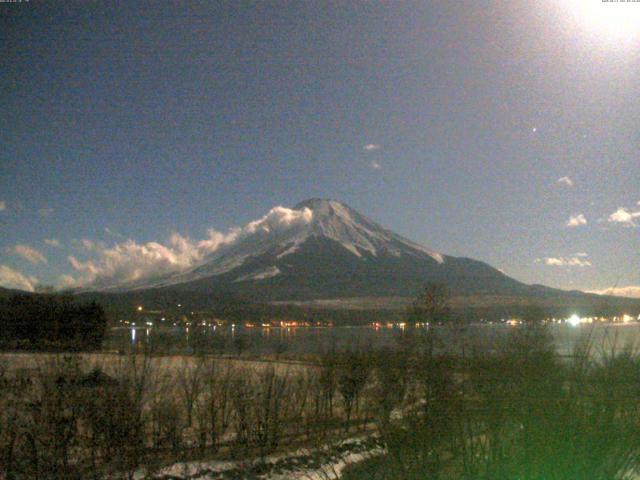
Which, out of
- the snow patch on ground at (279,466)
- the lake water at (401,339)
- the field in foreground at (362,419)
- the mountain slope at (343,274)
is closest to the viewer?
the field in foreground at (362,419)

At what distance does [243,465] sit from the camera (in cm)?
1066

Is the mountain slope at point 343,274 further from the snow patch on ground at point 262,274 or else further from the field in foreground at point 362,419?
the field in foreground at point 362,419

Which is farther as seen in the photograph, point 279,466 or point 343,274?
point 343,274

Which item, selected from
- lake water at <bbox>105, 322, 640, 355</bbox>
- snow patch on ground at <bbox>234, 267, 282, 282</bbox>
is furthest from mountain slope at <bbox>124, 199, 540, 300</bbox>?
lake water at <bbox>105, 322, 640, 355</bbox>

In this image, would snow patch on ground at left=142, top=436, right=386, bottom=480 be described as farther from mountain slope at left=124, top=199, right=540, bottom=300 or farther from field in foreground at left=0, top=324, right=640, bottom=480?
mountain slope at left=124, top=199, right=540, bottom=300

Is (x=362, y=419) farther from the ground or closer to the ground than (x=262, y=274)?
closer to the ground

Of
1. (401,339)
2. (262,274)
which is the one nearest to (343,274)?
(262,274)

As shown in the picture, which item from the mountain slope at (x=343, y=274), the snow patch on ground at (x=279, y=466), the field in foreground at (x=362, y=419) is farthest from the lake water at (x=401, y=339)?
the mountain slope at (x=343, y=274)

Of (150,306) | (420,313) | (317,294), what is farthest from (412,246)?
(420,313)

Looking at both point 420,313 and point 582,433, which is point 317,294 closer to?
point 420,313

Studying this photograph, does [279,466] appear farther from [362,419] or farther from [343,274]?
[343,274]

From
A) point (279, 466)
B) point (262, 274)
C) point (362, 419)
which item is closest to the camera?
point (279, 466)

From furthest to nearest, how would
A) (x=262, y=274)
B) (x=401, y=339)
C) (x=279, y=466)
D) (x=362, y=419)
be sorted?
(x=262, y=274) < (x=401, y=339) < (x=362, y=419) < (x=279, y=466)

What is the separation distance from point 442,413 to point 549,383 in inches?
28.8
